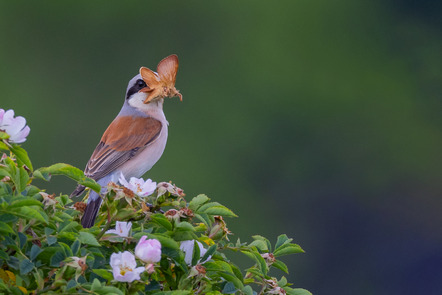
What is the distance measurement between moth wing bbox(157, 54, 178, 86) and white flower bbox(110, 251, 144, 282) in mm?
965

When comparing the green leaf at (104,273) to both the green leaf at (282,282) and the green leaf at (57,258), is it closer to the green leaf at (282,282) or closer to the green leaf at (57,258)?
the green leaf at (57,258)

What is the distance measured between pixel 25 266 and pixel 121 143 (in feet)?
6.92

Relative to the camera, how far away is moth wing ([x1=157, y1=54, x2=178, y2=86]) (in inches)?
92.1

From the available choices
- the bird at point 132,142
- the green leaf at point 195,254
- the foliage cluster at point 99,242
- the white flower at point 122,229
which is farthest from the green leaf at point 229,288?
the bird at point 132,142

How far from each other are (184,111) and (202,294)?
6369 mm

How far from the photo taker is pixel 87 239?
4.81ft

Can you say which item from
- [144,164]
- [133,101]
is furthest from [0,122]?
[133,101]

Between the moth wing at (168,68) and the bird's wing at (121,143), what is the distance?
88 cm

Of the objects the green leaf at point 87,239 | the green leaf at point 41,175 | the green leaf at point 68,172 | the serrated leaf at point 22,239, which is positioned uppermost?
the green leaf at point 68,172

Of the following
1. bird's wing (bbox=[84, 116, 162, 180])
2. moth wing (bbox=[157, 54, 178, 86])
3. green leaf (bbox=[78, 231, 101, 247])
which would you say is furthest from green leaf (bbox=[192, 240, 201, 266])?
bird's wing (bbox=[84, 116, 162, 180])

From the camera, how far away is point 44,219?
1410mm

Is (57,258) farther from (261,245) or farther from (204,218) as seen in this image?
(261,245)

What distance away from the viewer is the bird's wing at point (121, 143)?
3.31 meters

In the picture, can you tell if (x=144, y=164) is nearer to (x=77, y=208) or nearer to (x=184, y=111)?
(x=77, y=208)
